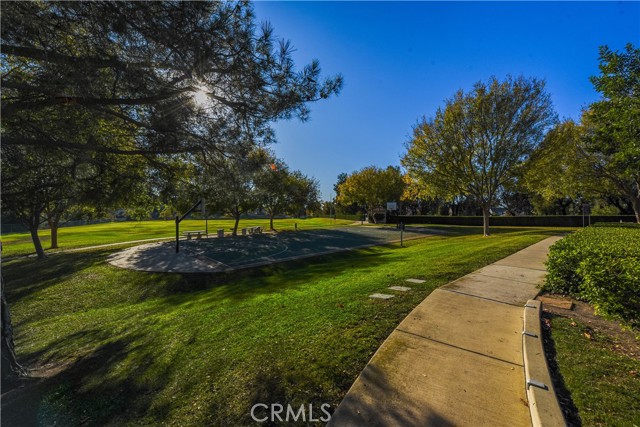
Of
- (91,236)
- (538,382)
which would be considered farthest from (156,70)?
(91,236)

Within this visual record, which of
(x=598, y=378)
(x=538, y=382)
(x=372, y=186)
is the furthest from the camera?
(x=372, y=186)

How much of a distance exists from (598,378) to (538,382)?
2.32 ft

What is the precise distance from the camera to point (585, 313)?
469 centimetres

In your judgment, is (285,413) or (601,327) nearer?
(285,413)

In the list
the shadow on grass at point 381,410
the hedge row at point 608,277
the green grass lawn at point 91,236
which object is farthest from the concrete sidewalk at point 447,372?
the green grass lawn at point 91,236

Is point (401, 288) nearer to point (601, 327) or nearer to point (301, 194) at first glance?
point (601, 327)

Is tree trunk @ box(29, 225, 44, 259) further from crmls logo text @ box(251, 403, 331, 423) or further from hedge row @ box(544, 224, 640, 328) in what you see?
hedge row @ box(544, 224, 640, 328)

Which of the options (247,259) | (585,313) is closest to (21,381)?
(585,313)

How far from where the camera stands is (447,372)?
316 centimetres

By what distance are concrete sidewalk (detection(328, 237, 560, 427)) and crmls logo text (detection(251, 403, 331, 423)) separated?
0.50ft

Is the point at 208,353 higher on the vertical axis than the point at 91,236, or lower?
higher

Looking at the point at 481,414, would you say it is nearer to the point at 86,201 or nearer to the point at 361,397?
the point at 361,397

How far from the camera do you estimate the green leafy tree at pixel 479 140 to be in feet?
66.3

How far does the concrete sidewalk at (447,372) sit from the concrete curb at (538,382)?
0.25 ft
